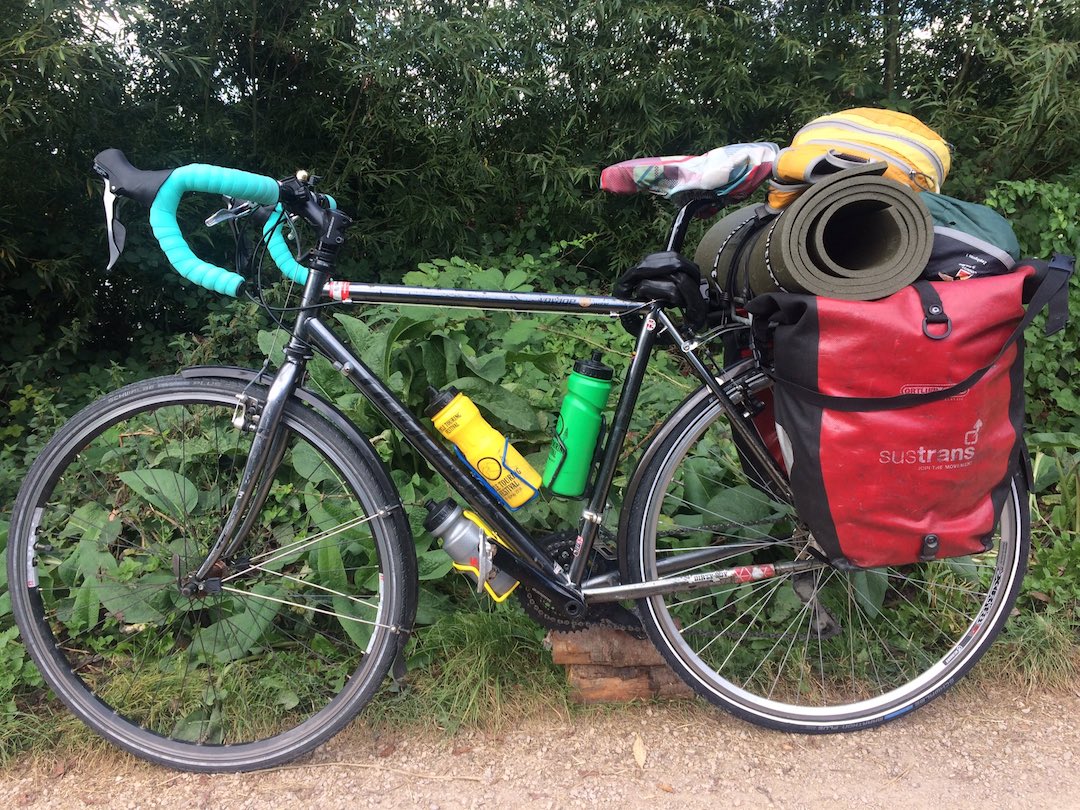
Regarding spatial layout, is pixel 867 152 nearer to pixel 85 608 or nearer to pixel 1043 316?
pixel 1043 316

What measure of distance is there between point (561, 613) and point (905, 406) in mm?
1066

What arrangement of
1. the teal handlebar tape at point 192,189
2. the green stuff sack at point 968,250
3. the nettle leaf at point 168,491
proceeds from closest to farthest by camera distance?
the teal handlebar tape at point 192,189 < the green stuff sack at point 968,250 < the nettle leaf at point 168,491

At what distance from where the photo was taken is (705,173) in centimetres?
164

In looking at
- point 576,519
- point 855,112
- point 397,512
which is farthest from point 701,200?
point 397,512

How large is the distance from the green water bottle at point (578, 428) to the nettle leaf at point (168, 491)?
48.2 inches

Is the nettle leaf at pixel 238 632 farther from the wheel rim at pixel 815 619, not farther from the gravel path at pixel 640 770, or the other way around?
the wheel rim at pixel 815 619

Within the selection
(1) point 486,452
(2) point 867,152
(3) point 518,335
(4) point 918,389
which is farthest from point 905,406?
(3) point 518,335

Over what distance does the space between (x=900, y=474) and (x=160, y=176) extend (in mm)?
1851

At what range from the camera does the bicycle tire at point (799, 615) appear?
6.19ft

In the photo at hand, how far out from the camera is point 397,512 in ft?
5.83

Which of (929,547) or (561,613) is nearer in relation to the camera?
(929,547)

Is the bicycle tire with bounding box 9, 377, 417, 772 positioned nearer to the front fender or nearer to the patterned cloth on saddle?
the front fender

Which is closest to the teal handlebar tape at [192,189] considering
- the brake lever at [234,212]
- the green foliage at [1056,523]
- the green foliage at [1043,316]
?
the brake lever at [234,212]

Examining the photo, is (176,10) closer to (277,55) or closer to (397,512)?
(277,55)
